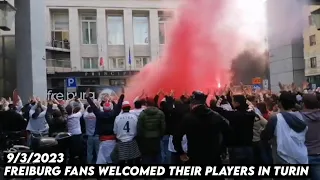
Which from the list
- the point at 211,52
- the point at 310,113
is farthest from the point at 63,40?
the point at 310,113

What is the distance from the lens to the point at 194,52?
2041 centimetres

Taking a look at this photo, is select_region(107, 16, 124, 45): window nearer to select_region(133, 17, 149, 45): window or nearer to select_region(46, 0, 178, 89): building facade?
select_region(46, 0, 178, 89): building facade

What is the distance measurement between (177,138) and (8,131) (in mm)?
7253

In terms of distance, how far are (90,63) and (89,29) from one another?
3.74 metres

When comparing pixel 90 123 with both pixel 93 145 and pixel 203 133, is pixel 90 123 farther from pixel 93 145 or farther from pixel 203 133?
pixel 203 133

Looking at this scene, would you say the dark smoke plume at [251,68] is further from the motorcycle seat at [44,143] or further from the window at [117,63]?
the motorcycle seat at [44,143]

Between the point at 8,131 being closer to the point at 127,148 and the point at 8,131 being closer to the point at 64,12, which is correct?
the point at 127,148

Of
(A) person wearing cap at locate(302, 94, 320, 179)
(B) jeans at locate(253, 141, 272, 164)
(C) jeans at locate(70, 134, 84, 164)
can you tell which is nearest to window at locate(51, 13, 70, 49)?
(C) jeans at locate(70, 134, 84, 164)

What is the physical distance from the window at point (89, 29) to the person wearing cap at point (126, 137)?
37.1 metres

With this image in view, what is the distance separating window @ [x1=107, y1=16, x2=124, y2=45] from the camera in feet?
149

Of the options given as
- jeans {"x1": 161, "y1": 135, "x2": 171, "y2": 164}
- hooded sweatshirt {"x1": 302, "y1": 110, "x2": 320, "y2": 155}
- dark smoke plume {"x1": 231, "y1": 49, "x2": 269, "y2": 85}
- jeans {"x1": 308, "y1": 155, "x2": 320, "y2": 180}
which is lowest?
jeans {"x1": 161, "y1": 135, "x2": 171, "y2": 164}

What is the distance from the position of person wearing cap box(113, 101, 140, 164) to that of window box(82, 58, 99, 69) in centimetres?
3600

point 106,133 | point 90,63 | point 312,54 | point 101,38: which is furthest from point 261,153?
point 312,54

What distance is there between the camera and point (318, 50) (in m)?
43.4
